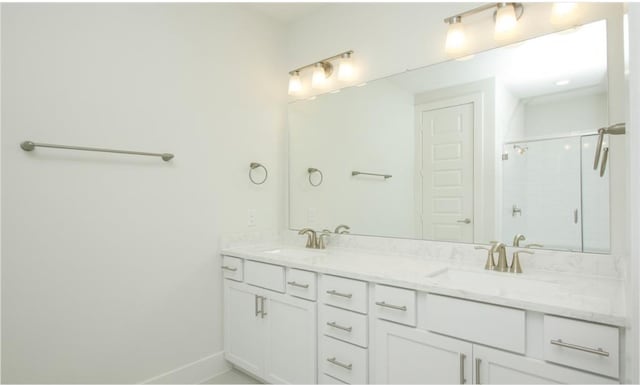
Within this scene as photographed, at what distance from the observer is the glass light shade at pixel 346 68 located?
7.38 ft

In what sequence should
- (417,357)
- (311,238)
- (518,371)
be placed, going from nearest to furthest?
(518,371) < (417,357) < (311,238)

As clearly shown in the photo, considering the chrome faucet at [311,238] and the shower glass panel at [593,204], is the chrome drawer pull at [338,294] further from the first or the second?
the shower glass panel at [593,204]

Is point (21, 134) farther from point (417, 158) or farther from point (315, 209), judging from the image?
point (417, 158)

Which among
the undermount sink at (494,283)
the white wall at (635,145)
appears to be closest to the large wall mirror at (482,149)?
the undermount sink at (494,283)

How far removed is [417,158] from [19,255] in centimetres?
204

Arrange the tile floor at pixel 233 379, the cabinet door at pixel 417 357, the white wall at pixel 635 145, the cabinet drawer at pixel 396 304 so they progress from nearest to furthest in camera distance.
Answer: the white wall at pixel 635 145 < the cabinet door at pixel 417 357 < the cabinet drawer at pixel 396 304 < the tile floor at pixel 233 379

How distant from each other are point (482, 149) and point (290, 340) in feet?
4.70

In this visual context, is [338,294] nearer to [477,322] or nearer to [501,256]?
[477,322]

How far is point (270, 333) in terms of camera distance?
74.2 inches

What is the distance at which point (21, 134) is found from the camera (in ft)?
4.88

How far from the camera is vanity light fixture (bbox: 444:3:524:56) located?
5.25ft

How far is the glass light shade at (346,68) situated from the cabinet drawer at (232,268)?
4.66ft

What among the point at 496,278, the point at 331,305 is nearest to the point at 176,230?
the point at 331,305

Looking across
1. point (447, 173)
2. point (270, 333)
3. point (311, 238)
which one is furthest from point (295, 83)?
point (270, 333)
